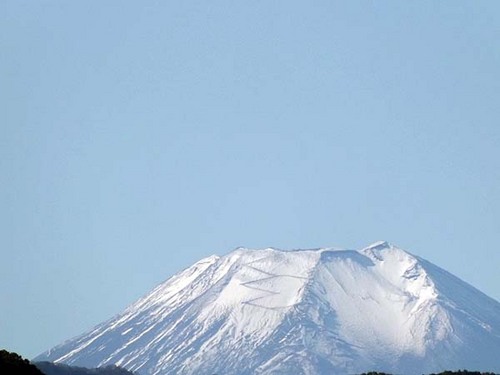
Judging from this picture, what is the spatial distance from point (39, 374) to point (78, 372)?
6775cm

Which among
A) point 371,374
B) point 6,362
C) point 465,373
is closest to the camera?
point 6,362

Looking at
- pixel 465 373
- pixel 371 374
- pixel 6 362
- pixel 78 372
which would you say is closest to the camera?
pixel 6 362

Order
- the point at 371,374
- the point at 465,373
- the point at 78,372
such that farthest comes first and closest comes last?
the point at 78,372 → the point at 465,373 → the point at 371,374

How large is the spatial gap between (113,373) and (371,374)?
5963cm

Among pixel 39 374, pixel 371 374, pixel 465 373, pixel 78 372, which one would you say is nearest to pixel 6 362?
pixel 39 374

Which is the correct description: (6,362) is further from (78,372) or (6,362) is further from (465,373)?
(78,372)

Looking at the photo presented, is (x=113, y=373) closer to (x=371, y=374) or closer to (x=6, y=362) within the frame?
(x=371, y=374)

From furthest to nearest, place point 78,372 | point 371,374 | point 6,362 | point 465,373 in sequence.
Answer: point 78,372, point 465,373, point 371,374, point 6,362

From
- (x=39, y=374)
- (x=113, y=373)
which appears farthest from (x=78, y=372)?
(x=39, y=374)

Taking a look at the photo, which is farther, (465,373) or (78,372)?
(78,372)

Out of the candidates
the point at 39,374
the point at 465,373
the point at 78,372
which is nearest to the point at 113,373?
the point at 78,372

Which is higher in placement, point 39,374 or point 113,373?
point 39,374

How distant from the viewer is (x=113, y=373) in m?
169

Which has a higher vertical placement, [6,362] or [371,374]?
[6,362]
